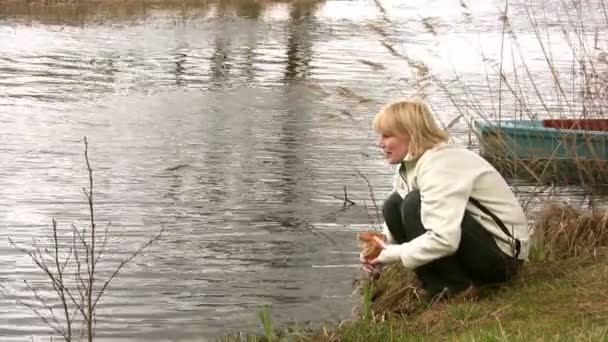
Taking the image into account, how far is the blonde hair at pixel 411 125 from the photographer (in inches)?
220

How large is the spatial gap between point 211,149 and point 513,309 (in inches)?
302

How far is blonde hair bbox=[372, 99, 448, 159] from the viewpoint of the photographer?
560 centimetres

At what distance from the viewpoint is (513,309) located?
5.55 m

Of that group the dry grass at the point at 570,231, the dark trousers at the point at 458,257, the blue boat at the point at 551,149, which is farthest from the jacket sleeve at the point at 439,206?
Answer: the blue boat at the point at 551,149

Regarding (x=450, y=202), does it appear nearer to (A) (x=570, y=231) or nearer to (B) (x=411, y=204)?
(B) (x=411, y=204)

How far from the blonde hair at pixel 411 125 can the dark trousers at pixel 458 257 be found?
241mm

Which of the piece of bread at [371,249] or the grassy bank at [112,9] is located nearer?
the piece of bread at [371,249]

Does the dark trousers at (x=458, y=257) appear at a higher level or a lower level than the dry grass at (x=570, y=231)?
higher

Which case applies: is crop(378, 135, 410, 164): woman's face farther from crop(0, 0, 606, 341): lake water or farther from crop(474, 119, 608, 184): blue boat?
crop(474, 119, 608, 184): blue boat

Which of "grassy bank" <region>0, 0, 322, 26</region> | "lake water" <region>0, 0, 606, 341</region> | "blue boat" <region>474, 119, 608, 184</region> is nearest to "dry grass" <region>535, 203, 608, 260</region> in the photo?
"lake water" <region>0, 0, 606, 341</region>

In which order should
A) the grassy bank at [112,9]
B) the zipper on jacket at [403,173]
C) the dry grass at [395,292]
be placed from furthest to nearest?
the grassy bank at [112,9], the dry grass at [395,292], the zipper on jacket at [403,173]

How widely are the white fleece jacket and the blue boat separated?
262cm

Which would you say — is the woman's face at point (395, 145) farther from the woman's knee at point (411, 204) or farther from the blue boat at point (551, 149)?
the blue boat at point (551, 149)

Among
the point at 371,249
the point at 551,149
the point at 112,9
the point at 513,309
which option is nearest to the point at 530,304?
the point at 513,309
